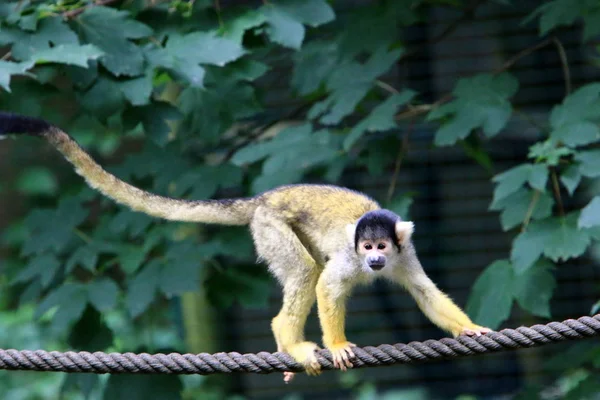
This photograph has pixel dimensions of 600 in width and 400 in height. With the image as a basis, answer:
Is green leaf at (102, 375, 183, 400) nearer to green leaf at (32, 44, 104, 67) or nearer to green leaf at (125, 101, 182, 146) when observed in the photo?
green leaf at (125, 101, 182, 146)

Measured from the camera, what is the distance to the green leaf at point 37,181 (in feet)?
22.6

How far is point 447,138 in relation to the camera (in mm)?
4504

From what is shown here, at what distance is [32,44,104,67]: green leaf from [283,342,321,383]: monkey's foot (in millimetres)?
1486

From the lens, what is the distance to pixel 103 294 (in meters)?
4.81

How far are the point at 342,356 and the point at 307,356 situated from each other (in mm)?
214

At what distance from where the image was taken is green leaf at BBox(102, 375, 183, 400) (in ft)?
16.1

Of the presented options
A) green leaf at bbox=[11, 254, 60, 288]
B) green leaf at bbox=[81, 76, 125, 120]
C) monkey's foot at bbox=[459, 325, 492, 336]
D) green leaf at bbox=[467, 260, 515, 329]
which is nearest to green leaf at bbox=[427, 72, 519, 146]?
green leaf at bbox=[467, 260, 515, 329]

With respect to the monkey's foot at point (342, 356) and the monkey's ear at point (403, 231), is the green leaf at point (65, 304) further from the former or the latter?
the monkey's ear at point (403, 231)

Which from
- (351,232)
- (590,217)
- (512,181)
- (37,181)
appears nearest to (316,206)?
(351,232)

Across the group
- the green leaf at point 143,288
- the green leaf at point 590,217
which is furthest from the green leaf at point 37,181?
the green leaf at point 590,217

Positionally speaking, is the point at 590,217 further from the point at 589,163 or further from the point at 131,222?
the point at 131,222

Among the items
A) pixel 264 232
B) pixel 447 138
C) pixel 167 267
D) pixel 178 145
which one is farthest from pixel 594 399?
pixel 178 145

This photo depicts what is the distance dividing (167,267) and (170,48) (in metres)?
1.15

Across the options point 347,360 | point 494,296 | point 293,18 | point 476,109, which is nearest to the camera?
point 347,360
